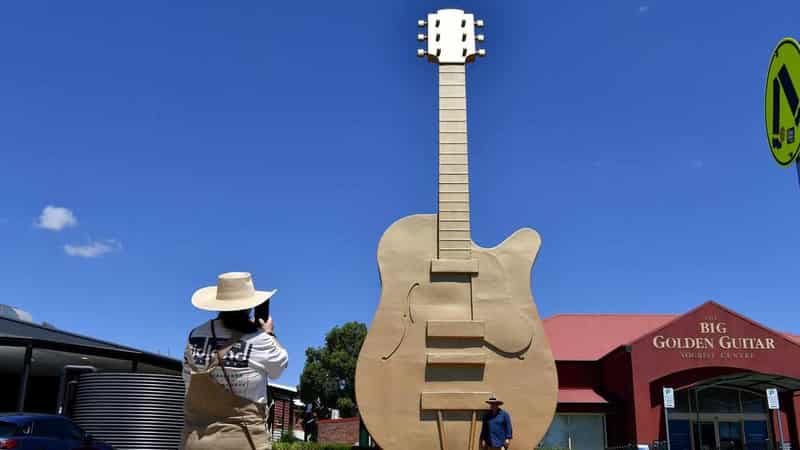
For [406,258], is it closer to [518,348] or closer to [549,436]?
[518,348]

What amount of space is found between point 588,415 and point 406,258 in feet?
54.5

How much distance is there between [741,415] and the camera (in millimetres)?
24047

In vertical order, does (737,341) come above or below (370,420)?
above

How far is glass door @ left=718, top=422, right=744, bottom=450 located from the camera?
23.9 m

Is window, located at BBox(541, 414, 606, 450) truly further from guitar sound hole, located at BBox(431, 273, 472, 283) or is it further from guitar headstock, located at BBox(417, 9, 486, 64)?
guitar headstock, located at BBox(417, 9, 486, 64)

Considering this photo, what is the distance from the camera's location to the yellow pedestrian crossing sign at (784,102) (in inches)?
232

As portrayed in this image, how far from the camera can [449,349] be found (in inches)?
371

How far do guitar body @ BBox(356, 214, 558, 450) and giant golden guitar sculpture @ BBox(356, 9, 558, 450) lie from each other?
1 cm

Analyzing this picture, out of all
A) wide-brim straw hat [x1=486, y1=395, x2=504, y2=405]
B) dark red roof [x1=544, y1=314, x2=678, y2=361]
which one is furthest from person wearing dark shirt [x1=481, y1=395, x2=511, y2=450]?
dark red roof [x1=544, y1=314, x2=678, y2=361]

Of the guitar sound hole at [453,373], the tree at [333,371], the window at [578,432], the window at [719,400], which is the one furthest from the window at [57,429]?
the tree at [333,371]

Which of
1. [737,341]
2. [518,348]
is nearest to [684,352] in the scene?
[737,341]

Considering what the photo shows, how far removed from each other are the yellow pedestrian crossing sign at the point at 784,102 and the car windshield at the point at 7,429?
9.99 m

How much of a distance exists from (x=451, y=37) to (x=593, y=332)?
18751 mm

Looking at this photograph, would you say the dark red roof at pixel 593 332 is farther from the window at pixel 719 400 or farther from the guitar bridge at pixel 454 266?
the guitar bridge at pixel 454 266
